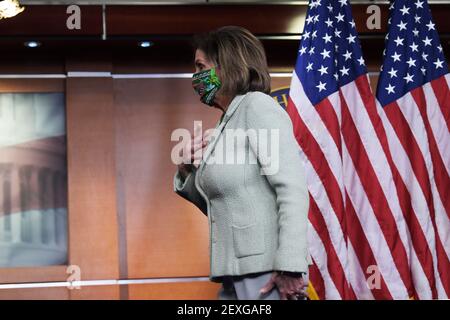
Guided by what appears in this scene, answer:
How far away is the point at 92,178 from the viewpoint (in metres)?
5.86

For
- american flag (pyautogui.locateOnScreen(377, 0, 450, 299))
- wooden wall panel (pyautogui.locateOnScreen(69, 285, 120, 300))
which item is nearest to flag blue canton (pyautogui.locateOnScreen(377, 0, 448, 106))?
american flag (pyautogui.locateOnScreen(377, 0, 450, 299))

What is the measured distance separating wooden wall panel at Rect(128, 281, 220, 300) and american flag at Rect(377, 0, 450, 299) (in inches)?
54.5

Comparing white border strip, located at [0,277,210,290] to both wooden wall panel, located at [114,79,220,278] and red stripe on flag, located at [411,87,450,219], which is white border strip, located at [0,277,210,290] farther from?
red stripe on flag, located at [411,87,450,219]

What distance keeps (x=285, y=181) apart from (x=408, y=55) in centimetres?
291

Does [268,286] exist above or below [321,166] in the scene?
below

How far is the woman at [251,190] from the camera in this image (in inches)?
109

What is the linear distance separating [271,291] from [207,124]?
3.29 m

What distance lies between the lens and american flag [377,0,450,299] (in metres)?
5.26

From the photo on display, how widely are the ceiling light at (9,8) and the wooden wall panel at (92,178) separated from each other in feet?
2.45

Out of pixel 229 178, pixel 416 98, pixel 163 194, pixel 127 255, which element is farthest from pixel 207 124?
pixel 229 178

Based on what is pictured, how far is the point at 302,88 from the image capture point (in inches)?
210

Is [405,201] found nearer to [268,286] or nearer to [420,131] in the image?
[420,131]

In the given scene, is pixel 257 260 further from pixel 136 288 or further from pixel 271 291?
pixel 136 288

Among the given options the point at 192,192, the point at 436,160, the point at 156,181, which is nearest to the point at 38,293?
the point at 156,181
